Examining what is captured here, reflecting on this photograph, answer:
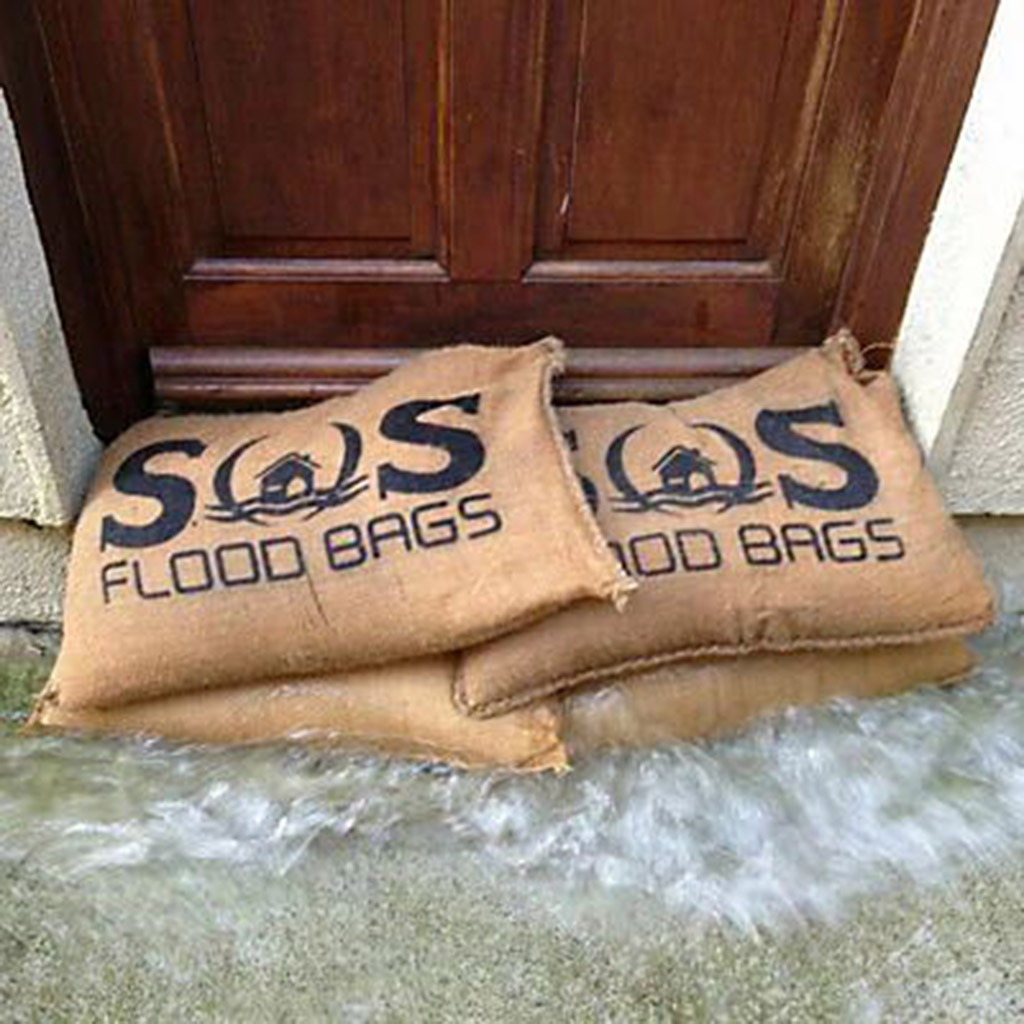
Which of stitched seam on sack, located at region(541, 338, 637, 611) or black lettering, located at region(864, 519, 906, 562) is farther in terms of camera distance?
black lettering, located at region(864, 519, 906, 562)

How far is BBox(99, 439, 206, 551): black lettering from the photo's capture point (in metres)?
1.37

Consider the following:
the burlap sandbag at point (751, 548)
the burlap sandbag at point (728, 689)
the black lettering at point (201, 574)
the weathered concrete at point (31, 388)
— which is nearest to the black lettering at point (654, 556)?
the burlap sandbag at point (751, 548)

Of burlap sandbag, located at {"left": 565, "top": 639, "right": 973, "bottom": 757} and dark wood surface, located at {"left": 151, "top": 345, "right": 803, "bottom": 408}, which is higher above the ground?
dark wood surface, located at {"left": 151, "top": 345, "right": 803, "bottom": 408}

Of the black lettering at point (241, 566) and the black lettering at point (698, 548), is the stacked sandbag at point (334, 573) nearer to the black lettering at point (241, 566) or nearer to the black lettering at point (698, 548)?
the black lettering at point (241, 566)

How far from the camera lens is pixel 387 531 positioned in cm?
135

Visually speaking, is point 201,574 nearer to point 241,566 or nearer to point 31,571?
point 241,566

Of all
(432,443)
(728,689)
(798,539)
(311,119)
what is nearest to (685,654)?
(728,689)

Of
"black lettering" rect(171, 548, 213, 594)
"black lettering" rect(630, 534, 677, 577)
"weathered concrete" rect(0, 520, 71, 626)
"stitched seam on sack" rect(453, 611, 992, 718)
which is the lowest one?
"weathered concrete" rect(0, 520, 71, 626)

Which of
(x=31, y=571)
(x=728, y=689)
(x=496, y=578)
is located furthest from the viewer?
(x=31, y=571)

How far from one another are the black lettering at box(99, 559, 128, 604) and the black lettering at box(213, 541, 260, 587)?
107 millimetres

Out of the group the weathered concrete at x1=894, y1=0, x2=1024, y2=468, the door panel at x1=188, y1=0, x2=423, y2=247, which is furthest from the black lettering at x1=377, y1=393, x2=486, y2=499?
the weathered concrete at x1=894, y1=0, x2=1024, y2=468

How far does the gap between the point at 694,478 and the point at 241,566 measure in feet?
1.83

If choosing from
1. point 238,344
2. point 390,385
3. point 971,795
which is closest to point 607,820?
point 971,795

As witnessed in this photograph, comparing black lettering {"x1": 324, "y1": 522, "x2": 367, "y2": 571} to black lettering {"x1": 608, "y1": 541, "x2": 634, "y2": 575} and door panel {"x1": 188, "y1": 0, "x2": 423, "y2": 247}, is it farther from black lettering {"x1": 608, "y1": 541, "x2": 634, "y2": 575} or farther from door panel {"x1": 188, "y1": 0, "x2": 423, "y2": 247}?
door panel {"x1": 188, "y1": 0, "x2": 423, "y2": 247}
